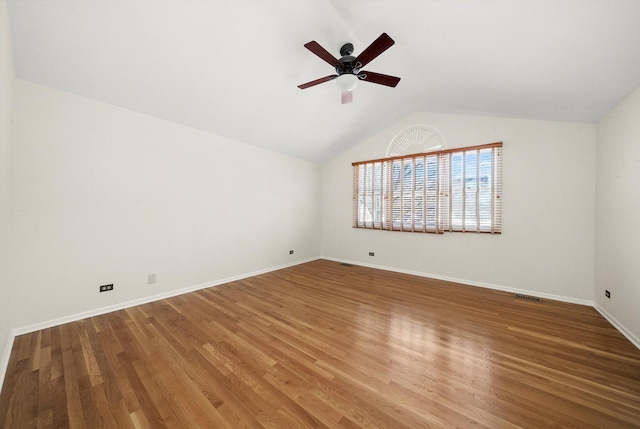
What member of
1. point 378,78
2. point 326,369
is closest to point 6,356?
point 326,369

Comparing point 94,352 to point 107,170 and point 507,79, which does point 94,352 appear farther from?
point 507,79

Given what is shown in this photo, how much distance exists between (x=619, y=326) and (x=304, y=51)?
4.83 m

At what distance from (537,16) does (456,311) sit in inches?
122

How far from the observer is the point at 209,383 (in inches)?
65.7

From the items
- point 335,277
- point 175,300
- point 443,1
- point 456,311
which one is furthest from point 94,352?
point 443,1

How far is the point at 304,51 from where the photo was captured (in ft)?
8.81

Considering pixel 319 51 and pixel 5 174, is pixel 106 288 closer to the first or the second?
pixel 5 174

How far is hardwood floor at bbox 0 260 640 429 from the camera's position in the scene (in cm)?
140

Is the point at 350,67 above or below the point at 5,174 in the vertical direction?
above

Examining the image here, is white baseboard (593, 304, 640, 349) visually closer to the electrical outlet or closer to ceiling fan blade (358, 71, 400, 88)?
ceiling fan blade (358, 71, 400, 88)

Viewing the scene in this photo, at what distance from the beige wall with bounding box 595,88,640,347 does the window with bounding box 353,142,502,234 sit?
1.09m

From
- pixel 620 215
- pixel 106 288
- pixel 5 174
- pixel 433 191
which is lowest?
pixel 106 288

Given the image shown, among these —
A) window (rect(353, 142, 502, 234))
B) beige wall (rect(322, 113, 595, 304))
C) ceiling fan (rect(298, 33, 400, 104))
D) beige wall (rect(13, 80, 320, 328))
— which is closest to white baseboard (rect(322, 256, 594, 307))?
beige wall (rect(322, 113, 595, 304))

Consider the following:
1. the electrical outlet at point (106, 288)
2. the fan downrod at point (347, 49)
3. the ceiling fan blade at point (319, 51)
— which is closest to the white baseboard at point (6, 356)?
the electrical outlet at point (106, 288)
